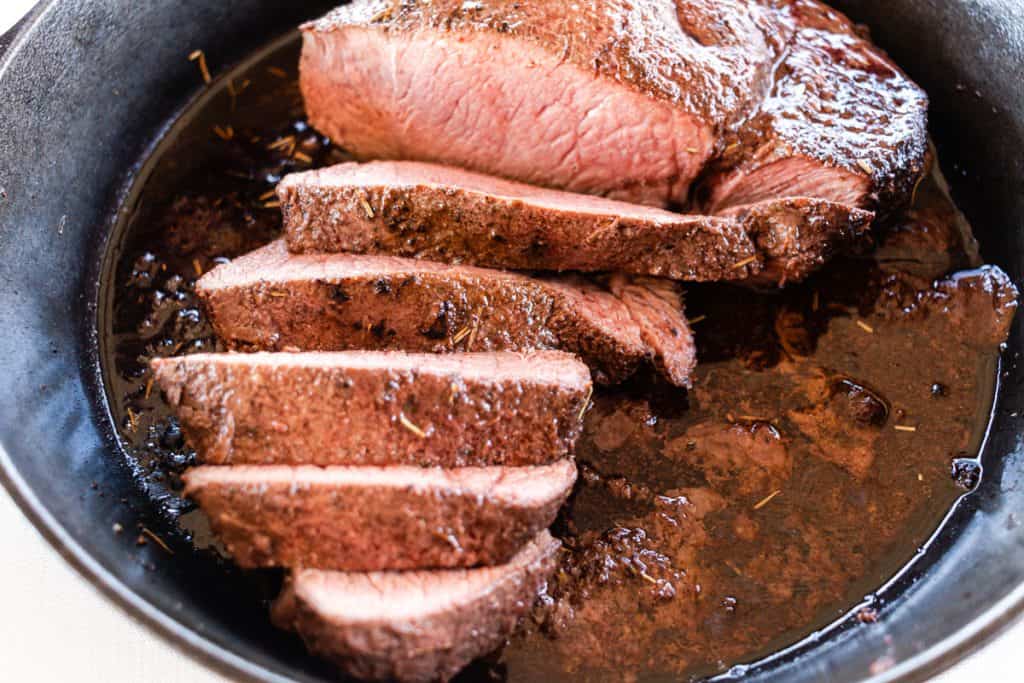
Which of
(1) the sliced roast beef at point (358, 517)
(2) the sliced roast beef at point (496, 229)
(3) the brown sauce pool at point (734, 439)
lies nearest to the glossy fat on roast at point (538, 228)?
(2) the sliced roast beef at point (496, 229)

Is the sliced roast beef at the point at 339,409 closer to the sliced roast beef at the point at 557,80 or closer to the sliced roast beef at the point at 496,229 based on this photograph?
the sliced roast beef at the point at 496,229

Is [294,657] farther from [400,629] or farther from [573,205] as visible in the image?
[573,205]

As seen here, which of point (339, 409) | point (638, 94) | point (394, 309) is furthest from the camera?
point (638, 94)

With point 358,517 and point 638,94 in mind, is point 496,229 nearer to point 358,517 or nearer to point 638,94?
point 638,94

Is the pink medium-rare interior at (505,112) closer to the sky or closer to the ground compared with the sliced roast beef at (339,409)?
closer to the sky

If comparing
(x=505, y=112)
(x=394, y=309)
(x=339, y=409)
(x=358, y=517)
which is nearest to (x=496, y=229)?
(x=394, y=309)
